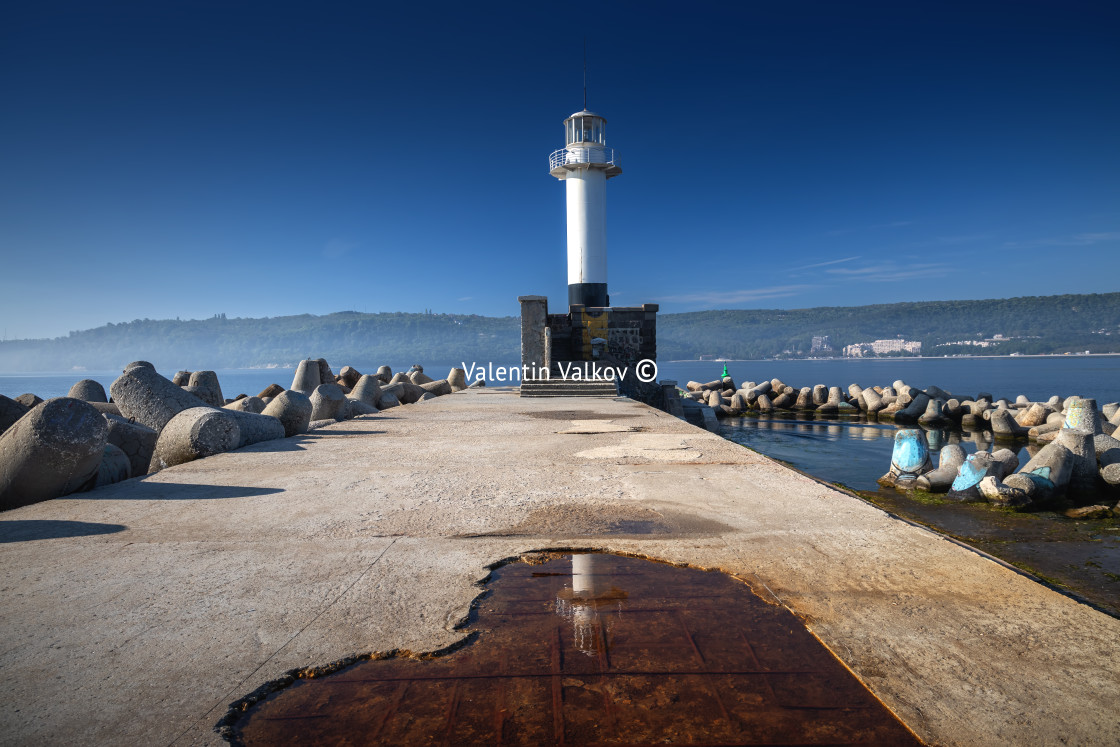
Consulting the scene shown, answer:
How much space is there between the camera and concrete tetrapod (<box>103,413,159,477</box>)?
5160mm

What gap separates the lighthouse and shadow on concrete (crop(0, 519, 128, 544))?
18114 mm

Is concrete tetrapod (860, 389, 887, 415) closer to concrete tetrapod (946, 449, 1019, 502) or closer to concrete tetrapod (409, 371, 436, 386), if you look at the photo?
concrete tetrapod (946, 449, 1019, 502)

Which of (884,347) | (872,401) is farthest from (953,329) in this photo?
(872,401)

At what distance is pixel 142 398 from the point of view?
6500 mm

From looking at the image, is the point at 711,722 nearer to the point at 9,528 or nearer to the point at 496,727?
the point at 496,727

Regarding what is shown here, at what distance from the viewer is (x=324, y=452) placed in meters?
5.25

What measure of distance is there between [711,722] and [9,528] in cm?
344

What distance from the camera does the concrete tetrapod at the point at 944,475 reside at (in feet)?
25.2

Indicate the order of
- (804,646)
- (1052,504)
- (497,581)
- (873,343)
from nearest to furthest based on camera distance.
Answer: (804,646), (497,581), (1052,504), (873,343)

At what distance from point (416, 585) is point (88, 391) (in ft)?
31.6

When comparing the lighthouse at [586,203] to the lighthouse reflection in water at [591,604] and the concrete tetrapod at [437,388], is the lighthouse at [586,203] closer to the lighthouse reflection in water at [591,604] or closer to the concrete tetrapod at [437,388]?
the concrete tetrapod at [437,388]

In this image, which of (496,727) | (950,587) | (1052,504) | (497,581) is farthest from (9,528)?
(1052,504)

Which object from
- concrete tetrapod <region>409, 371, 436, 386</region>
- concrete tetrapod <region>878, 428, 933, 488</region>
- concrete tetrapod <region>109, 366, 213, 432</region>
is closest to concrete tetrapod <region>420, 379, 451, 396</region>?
concrete tetrapod <region>409, 371, 436, 386</region>

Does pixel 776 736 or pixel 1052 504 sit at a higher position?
pixel 776 736
